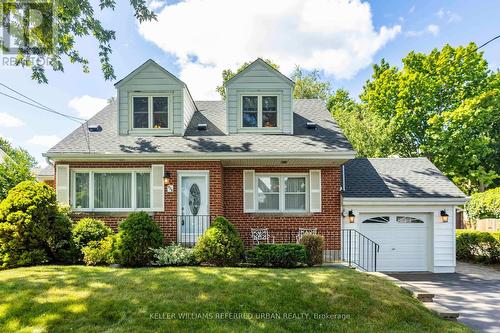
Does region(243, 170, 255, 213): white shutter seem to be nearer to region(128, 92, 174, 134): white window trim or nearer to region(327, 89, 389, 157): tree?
region(128, 92, 174, 134): white window trim

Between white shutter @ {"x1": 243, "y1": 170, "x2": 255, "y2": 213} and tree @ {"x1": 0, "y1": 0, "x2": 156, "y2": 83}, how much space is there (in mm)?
5505

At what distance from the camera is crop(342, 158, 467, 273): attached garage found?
1105 cm

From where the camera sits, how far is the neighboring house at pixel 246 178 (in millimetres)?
10328

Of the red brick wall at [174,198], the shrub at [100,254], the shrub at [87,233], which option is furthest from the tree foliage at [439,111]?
the shrub at [100,254]

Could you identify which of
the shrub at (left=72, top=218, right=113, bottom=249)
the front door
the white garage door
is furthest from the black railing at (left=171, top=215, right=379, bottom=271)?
the shrub at (left=72, top=218, right=113, bottom=249)

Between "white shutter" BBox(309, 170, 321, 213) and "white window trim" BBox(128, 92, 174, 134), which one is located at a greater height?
"white window trim" BBox(128, 92, 174, 134)

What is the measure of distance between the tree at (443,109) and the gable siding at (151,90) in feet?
43.5

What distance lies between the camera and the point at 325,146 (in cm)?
1041

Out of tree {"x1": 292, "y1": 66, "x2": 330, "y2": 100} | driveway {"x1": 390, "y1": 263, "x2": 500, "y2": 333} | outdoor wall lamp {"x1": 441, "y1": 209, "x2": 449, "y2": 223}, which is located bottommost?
driveway {"x1": 390, "y1": 263, "x2": 500, "y2": 333}

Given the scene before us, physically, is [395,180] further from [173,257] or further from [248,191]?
[173,257]

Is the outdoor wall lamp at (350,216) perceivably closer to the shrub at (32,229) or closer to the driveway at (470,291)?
the driveway at (470,291)

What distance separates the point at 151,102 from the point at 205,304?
26.1ft

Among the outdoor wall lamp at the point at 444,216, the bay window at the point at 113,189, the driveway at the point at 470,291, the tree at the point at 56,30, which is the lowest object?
the driveway at the point at 470,291

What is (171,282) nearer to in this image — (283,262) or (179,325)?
(179,325)
